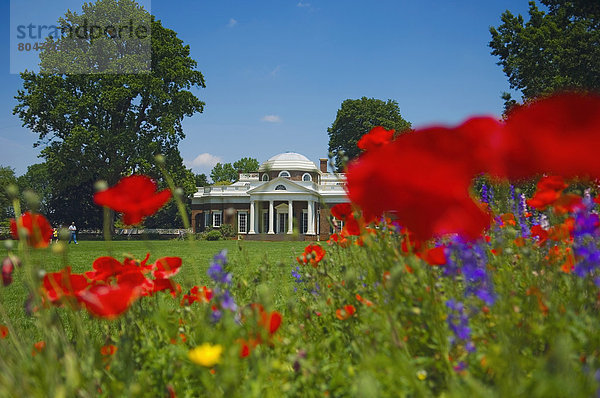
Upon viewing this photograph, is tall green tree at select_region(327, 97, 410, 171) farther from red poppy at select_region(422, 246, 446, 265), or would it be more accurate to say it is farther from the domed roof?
red poppy at select_region(422, 246, 446, 265)

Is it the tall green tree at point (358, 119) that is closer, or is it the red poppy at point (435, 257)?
the red poppy at point (435, 257)

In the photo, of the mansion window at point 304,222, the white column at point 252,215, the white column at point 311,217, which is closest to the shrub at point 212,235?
the white column at point 252,215

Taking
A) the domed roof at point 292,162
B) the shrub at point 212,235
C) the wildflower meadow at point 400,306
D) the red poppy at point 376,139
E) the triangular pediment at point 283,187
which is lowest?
the shrub at point 212,235

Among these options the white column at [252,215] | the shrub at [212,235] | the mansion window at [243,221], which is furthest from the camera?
the mansion window at [243,221]


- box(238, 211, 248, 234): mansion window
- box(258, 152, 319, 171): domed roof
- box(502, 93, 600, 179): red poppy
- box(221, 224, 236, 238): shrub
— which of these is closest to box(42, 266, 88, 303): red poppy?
box(502, 93, 600, 179): red poppy

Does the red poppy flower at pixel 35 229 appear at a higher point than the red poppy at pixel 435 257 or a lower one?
higher

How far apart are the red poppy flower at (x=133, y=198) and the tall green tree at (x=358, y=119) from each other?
150 ft

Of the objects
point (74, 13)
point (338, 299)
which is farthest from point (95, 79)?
point (338, 299)

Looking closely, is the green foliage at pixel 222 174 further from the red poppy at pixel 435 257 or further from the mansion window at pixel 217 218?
the red poppy at pixel 435 257

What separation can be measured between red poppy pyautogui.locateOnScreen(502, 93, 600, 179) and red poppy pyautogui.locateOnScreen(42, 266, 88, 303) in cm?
134

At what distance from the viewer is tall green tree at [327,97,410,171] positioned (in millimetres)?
47406

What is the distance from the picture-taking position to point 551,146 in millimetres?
678

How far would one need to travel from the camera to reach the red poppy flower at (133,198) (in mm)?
1380

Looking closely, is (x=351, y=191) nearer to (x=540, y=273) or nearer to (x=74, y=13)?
(x=540, y=273)
